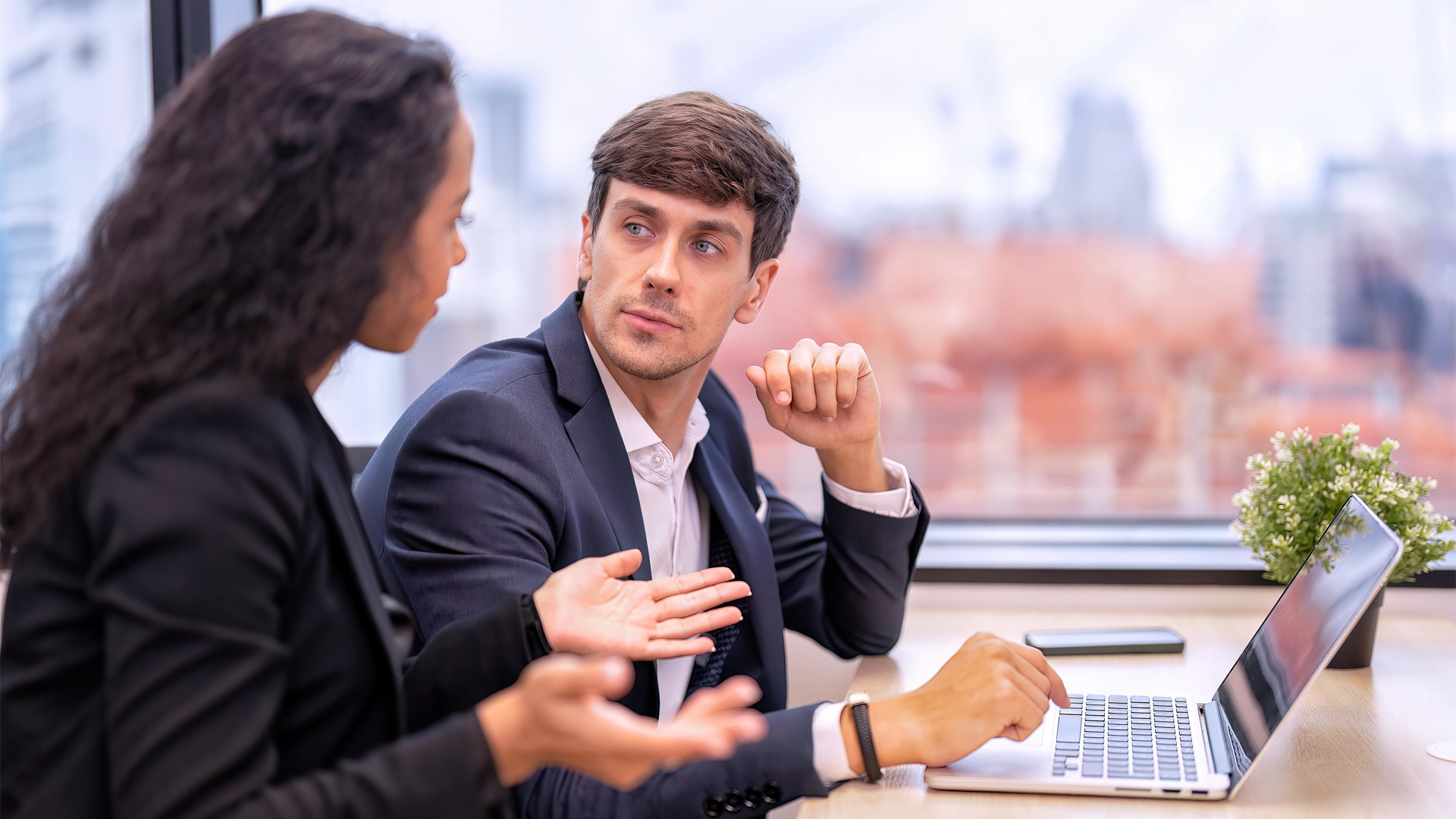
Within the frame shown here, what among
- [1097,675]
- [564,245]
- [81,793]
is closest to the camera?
[81,793]

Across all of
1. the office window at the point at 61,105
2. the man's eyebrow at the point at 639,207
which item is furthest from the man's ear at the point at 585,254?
the office window at the point at 61,105

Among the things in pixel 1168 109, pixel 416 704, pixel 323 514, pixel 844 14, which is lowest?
pixel 416 704

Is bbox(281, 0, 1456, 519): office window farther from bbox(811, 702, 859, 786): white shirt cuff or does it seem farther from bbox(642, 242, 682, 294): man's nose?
bbox(811, 702, 859, 786): white shirt cuff

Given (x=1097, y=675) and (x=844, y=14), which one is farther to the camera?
(x=844, y=14)

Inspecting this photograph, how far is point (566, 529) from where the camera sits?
1196 mm

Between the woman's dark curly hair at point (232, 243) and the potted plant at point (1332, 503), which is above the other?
the woman's dark curly hair at point (232, 243)

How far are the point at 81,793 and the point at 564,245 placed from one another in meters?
1.71

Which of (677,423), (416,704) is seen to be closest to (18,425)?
(416,704)

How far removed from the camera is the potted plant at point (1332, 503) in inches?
55.4

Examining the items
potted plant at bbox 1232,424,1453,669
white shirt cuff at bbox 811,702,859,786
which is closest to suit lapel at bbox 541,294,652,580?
white shirt cuff at bbox 811,702,859,786

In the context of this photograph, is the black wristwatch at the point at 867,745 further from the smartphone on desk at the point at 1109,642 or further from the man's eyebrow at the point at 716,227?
the man's eyebrow at the point at 716,227

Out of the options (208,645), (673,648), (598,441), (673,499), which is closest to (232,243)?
(208,645)

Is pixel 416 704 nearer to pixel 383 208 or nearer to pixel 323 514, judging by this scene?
pixel 323 514

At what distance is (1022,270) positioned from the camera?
2.15m
